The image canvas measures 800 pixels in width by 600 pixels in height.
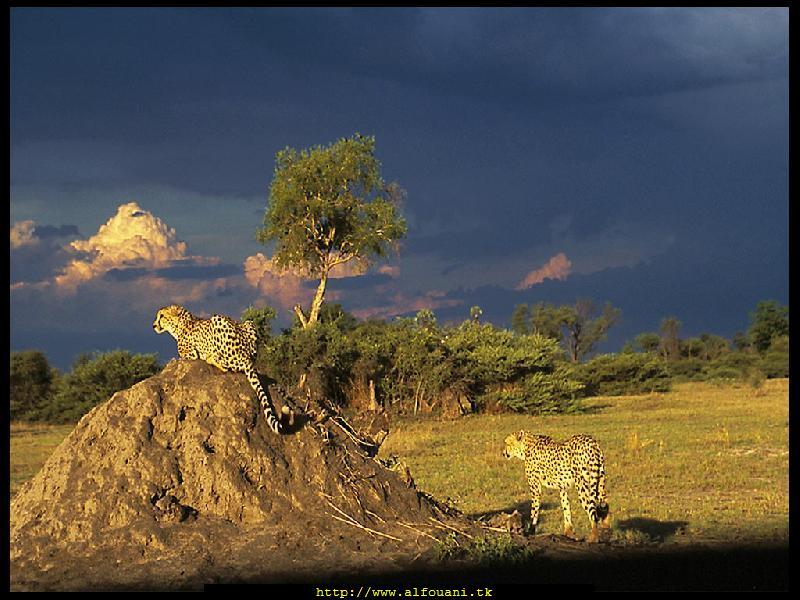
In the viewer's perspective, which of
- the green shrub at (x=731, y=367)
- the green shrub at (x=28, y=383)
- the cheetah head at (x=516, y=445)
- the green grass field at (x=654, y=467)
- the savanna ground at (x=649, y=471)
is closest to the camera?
the savanna ground at (x=649, y=471)

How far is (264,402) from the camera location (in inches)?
317

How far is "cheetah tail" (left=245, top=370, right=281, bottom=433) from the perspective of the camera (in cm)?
794

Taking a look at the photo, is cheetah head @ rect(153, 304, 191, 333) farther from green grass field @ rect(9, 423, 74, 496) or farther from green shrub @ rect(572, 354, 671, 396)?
green shrub @ rect(572, 354, 671, 396)

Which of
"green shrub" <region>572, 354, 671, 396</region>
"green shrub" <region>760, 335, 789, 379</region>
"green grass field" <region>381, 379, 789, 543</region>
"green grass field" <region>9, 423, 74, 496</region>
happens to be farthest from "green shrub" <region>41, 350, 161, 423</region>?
"green shrub" <region>760, 335, 789, 379</region>

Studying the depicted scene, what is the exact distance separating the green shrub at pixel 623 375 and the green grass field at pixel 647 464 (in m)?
8.95

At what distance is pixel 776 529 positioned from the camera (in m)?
10.7

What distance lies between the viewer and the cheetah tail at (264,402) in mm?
7941

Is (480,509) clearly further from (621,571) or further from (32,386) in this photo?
(32,386)

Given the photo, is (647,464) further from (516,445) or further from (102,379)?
(102,379)

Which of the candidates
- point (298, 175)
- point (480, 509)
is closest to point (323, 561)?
point (480, 509)

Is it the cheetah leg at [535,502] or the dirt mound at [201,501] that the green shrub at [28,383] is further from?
the dirt mound at [201,501]

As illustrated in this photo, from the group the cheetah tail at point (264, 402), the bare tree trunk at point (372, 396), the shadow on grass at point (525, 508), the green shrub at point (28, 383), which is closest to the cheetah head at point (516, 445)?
the shadow on grass at point (525, 508)

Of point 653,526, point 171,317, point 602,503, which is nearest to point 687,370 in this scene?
point 653,526

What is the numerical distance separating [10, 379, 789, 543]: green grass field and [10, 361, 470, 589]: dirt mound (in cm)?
292
